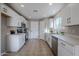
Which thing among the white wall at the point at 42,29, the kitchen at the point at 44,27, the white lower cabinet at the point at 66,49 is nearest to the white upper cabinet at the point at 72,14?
the kitchen at the point at 44,27

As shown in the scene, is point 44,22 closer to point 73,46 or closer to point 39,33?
point 39,33

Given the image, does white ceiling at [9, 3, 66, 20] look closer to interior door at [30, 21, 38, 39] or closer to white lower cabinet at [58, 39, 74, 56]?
white lower cabinet at [58, 39, 74, 56]

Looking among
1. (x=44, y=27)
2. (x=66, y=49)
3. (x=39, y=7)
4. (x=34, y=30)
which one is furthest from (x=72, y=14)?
(x=34, y=30)

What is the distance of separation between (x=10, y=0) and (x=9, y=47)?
420 cm

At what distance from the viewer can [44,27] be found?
34.8ft

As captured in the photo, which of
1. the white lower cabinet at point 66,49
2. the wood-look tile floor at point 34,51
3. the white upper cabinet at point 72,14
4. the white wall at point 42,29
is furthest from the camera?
the white wall at point 42,29

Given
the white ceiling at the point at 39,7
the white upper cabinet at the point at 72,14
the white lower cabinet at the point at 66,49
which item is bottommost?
the white lower cabinet at the point at 66,49

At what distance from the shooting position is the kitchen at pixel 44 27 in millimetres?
2958

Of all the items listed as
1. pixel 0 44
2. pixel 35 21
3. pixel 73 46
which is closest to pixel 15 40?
pixel 0 44

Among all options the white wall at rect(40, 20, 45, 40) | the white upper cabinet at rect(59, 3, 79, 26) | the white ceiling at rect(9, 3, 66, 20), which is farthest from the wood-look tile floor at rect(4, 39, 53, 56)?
the white wall at rect(40, 20, 45, 40)

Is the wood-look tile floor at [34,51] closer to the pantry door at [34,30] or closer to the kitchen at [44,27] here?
the kitchen at [44,27]

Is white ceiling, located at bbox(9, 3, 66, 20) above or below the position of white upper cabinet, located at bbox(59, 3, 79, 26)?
above

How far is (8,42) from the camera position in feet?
15.9

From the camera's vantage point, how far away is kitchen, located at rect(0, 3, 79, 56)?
2.96 meters
